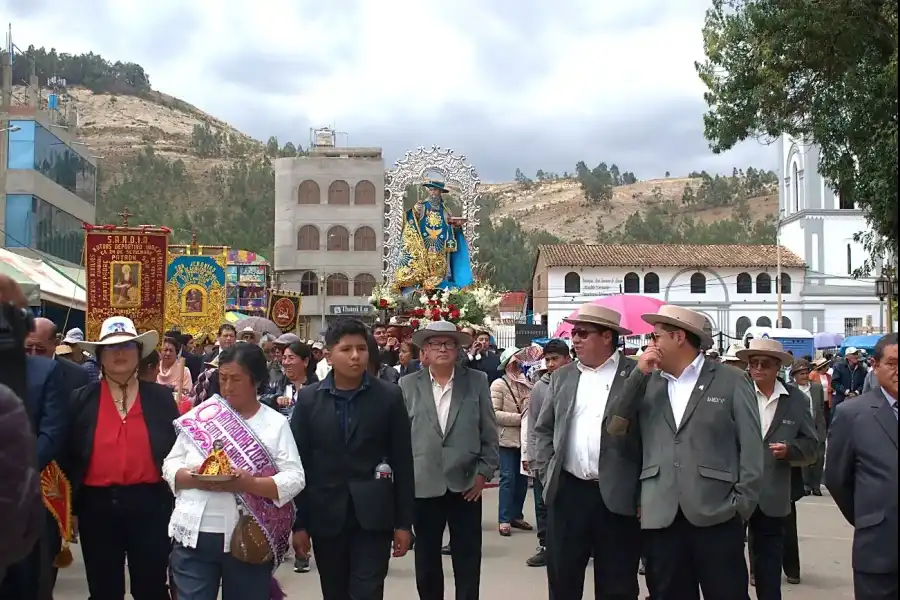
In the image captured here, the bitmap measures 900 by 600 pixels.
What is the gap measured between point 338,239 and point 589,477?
191 ft

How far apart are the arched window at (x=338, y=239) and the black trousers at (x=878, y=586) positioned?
5940cm

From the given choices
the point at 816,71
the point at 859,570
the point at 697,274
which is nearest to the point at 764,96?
the point at 816,71

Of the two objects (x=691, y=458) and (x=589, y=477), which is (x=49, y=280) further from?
(x=691, y=458)

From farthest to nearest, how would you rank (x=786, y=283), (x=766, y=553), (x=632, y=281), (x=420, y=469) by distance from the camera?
(x=632, y=281) → (x=786, y=283) → (x=766, y=553) → (x=420, y=469)

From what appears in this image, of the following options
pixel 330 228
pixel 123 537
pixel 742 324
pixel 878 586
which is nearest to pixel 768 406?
pixel 878 586

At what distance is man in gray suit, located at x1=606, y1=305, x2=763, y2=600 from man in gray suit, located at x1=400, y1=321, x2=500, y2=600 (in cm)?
133

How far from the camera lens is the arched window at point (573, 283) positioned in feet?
194

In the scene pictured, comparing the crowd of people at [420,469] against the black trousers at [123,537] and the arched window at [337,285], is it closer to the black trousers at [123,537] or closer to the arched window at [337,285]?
the black trousers at [123,537]

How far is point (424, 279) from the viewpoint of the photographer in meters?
23.4

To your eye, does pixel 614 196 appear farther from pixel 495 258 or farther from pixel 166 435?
pixel 166 435

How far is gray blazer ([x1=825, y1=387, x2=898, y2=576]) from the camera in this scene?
4398 mm

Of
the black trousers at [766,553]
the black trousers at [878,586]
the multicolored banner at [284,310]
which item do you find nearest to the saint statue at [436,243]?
the multicolored banner at [284,310]

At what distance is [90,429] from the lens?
5.33m

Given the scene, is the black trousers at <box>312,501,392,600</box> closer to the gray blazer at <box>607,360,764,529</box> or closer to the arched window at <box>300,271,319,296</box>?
the gray blazer at <box>607,360,764,529</box>
